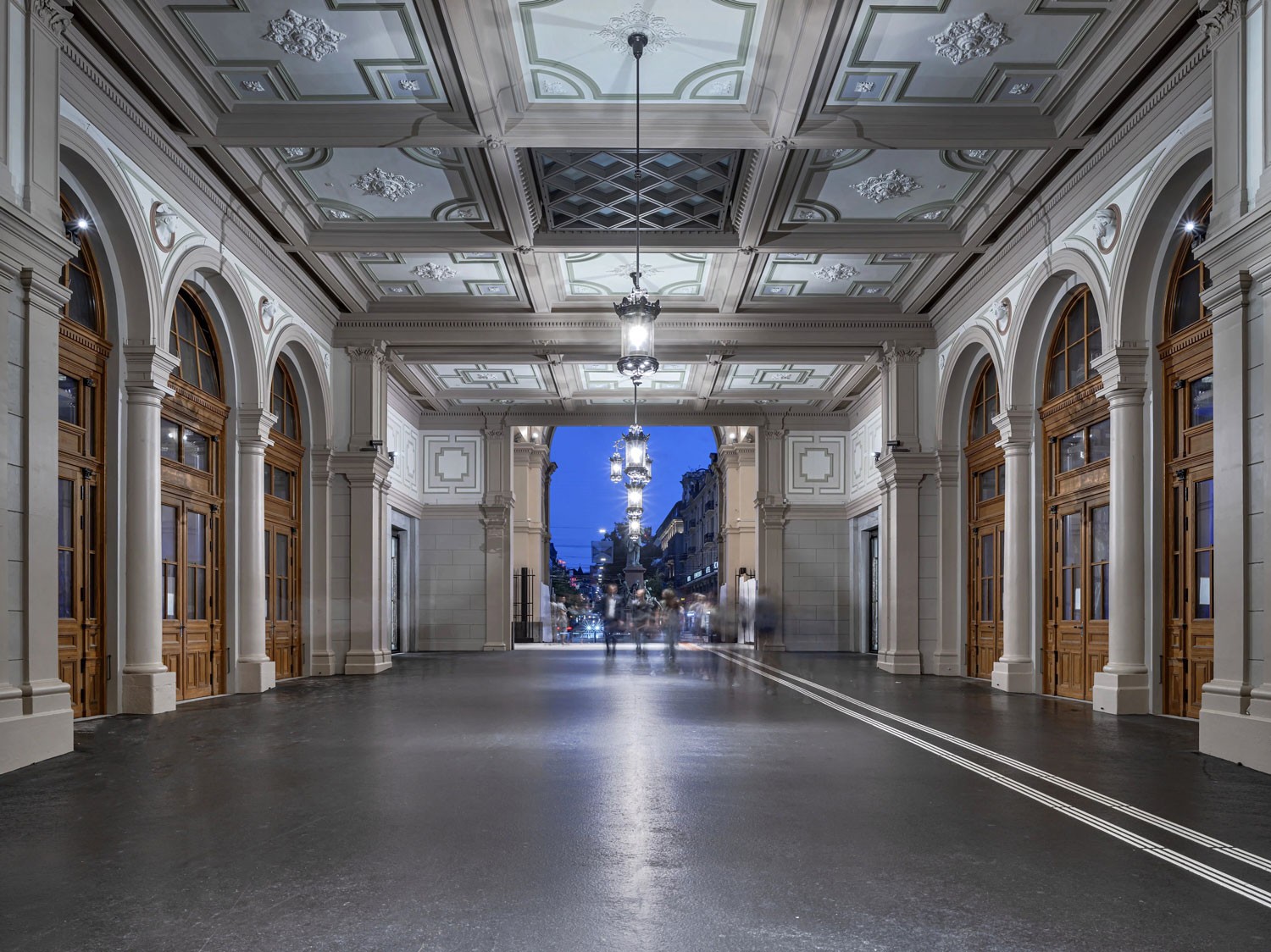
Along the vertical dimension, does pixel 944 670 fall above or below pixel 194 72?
below

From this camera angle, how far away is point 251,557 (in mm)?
11359

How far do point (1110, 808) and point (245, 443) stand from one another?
956 centimetres

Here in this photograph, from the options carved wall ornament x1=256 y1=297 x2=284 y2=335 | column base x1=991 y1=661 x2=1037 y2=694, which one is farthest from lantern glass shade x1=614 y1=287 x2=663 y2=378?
column base x1=991 y1=661 x2=1037 y2=694

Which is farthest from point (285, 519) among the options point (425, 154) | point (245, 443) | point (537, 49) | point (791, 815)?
point (791, 815)

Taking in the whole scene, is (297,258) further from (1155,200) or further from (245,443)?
(1155,200)

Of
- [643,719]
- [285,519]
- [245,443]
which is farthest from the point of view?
[285,519]

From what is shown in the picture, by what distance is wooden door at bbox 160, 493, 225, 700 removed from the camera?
9.82 meters

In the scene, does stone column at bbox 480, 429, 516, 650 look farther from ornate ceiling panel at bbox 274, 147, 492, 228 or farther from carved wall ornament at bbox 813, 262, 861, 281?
ornate ceiling panel at bbox 274, 147, 492, 228

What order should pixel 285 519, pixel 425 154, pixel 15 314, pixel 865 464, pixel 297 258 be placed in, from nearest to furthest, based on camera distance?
pixel 15 314
pixel 425 154
pixel 297 258
pixel 285 519
pixel 865 464

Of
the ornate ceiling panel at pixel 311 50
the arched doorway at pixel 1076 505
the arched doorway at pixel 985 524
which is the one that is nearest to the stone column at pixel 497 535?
the arched doorway at pixel 985 524

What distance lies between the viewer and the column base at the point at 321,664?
45.1 feet

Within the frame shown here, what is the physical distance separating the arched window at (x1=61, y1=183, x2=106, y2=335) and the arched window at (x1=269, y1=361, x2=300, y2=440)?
4.25 meters

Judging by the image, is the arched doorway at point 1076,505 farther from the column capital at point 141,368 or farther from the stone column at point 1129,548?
the column capital at point 141,368

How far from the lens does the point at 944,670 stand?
13773 millimetres
